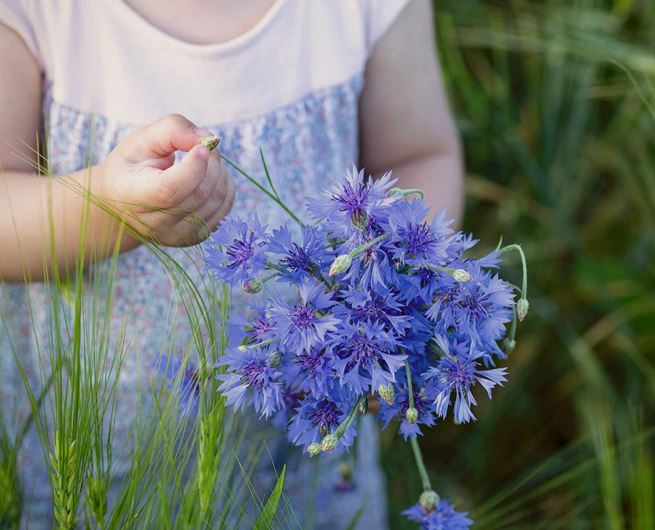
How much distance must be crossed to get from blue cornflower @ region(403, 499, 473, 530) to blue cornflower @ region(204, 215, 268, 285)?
0.18m

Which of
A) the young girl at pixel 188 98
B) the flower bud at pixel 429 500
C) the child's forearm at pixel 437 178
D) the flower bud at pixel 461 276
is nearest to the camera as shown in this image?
the flower bud at pixel 461 276

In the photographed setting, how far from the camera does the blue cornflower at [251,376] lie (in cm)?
36

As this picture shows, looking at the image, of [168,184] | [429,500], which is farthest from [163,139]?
[429,500]

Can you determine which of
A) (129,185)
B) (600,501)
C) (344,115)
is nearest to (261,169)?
(344,115)

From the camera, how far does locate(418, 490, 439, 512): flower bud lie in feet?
1.43

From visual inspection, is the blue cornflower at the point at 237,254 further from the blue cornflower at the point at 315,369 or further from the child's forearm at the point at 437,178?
the child's forearm at the point at 437,178

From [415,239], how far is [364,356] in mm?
59

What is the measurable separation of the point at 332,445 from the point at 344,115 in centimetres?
38

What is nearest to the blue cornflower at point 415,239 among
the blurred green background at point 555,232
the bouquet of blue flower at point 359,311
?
the bouquet of blue flower at point 359,311

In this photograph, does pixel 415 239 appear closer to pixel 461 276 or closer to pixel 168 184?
pixel 461 276

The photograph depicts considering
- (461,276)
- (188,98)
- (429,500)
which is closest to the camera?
(461,276)

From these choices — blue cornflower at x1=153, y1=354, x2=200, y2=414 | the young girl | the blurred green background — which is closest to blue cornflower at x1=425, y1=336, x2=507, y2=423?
blue cornflower at x1=153, y1=354, x2=200, y2=414

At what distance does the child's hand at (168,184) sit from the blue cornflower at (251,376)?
0.07m

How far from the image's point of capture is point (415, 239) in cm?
35
